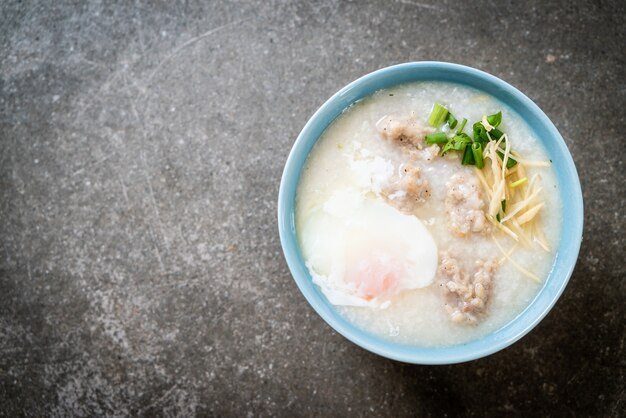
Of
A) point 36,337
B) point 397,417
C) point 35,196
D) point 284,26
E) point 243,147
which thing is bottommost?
point 397,417

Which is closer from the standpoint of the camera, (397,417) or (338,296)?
(338,296)

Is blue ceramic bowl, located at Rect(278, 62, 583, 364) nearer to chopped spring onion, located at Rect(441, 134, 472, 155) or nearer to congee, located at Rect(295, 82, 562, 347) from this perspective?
congee, located at Rect(295, 82, 562, 347)

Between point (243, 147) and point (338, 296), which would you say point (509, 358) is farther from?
point (243, 147)

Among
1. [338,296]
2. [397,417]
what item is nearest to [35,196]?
[338,296]

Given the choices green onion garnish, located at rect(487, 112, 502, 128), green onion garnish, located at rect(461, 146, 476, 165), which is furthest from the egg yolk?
green onion garnish, located at rect(487, 112, 502, 128)

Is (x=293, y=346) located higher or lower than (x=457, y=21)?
lower

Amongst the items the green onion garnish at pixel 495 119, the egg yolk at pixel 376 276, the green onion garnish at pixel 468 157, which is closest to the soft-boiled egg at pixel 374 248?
the egg yolk at pixel 376 276

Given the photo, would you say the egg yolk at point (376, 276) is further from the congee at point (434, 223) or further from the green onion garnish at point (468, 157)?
the green onion garnish at point (468, 157)
